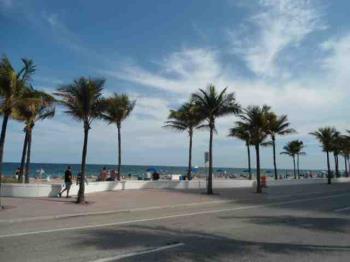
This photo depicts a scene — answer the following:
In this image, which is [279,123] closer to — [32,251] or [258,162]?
[258,162]

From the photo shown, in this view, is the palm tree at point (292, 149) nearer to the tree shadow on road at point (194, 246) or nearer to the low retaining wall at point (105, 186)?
the low retaining wall at point (105, 186)

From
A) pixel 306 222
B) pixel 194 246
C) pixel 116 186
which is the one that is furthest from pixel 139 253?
pixel 116 186

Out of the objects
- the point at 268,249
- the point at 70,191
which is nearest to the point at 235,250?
the point at 268,249

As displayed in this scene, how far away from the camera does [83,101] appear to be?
22.0 m

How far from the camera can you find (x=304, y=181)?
168 ft

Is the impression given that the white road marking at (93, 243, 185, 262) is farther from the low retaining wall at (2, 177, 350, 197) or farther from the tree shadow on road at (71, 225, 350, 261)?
the low retaining wall at (2, 177, 350, 197)

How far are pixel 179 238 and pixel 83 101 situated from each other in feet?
39.9

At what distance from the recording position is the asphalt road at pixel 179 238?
9273 millimetres

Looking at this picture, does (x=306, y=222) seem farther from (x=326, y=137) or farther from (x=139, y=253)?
(x=326, y=137)

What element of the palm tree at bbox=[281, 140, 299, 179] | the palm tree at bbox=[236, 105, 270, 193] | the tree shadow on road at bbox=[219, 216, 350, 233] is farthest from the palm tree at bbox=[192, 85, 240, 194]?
the palm tree at bbox=[281, 140, 299, 179]

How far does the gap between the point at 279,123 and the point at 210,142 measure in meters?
19.7

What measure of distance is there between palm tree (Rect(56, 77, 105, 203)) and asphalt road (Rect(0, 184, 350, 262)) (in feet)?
19.8

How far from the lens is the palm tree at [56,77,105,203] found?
71.7 ft

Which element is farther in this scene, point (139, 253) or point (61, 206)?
point (61, 206)
